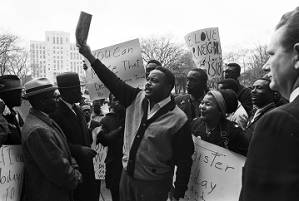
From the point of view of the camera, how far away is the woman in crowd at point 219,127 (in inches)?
130

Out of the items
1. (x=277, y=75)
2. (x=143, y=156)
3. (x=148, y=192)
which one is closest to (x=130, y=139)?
(x=143, y=156)

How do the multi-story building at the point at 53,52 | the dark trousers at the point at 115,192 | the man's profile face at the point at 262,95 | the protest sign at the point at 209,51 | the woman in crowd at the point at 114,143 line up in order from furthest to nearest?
the multi-story building at the point at 53,52 < the protest sign at the point at 209,51 < the dark trousers at the point at 115,192 < the woman in crowd at the point at 114,143 < the man's profile face at the point at 262,95

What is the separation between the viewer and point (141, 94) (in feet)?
13.2

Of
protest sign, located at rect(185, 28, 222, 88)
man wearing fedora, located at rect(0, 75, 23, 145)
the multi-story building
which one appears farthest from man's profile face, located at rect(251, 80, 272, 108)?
the multi-story building

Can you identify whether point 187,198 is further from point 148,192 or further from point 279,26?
point 279,26

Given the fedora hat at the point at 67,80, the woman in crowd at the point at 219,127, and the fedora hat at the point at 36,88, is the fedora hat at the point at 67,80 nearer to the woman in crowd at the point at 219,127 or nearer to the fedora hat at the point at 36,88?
the fedora hat at the point at 36,88

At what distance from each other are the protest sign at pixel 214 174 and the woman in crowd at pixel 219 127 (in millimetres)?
90

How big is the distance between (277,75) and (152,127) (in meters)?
2.25

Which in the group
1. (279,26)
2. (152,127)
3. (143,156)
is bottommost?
(143,156)

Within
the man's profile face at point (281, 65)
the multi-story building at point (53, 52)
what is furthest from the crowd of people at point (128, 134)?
the multi-story building at point (53, 52)

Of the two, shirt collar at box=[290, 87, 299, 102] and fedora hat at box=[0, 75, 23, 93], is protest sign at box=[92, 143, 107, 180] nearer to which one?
fedora hat at box=[0, 75, 23, 93]

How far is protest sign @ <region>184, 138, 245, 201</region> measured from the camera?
330cm

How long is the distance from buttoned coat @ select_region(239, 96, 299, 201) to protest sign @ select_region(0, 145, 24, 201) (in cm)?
268

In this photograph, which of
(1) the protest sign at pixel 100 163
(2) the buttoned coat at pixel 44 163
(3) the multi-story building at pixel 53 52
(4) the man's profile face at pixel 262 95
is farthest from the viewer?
(3) the multi-story building at pixel 53 52
